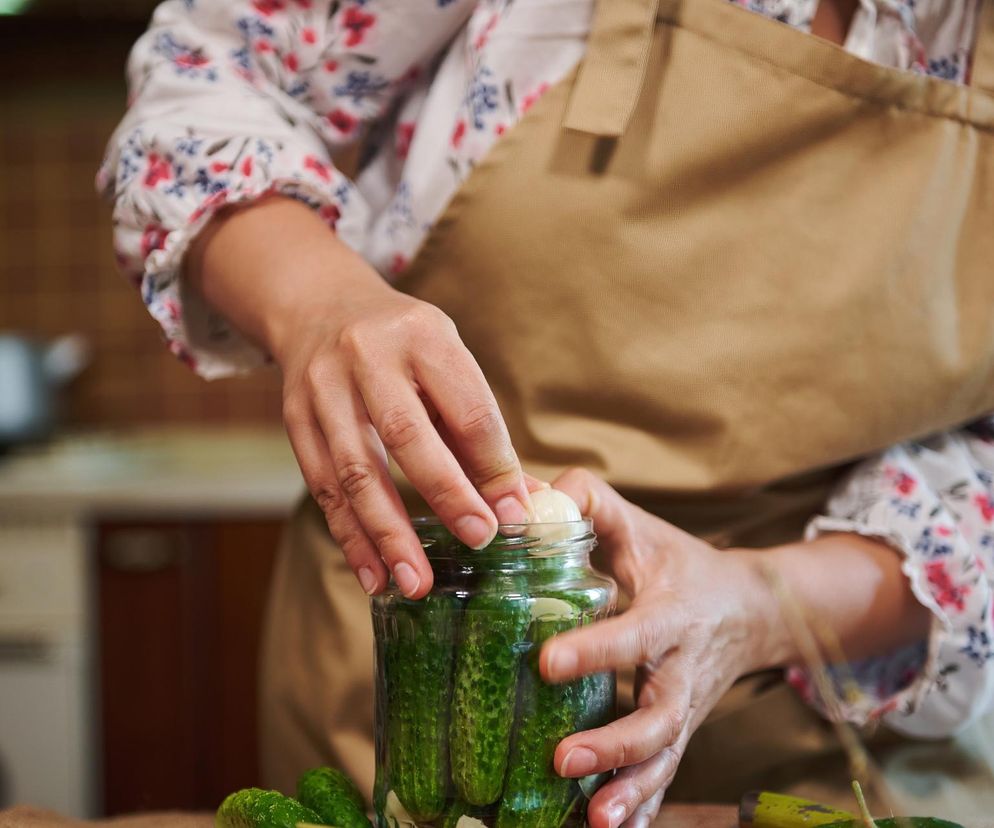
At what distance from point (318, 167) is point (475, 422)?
0.87 ft

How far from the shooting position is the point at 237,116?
67cm

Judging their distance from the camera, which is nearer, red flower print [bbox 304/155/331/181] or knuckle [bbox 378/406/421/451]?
knuckle [bbox 378/406/421/451]

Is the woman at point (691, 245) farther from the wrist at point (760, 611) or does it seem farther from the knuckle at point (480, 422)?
the knuckle at point (480, 422)

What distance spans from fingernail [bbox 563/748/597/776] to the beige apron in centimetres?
23

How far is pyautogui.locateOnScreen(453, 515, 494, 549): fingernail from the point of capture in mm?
470

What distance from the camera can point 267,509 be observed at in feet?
5.63

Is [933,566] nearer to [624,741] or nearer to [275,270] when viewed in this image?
[624,741]

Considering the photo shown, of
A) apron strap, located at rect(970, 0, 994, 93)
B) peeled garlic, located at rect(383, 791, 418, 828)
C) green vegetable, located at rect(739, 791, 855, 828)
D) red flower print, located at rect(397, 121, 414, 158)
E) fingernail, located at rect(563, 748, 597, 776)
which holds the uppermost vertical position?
apron strap, located at rect(970, 0, 994, 93)

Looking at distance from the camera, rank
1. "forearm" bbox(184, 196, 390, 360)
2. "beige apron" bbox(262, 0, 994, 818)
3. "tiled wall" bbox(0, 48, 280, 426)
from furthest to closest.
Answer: "tiled wall" bbox(0, 48, 280, 426)
"beige apron" bbox(262, 0, 994, 818)
"forearm" bbox(184, 196, 390, 360)

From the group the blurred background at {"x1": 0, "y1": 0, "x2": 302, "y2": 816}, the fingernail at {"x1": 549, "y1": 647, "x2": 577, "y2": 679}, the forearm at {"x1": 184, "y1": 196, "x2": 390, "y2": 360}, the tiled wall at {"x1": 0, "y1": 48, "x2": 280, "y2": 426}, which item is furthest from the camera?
the tiled wall at {"x1": 0, "y1": 48, "x2": 280, "y2": 426}

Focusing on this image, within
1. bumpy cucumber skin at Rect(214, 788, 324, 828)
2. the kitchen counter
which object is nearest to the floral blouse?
bumpy cucumber skin at Rect(214, 788, 324, 828)

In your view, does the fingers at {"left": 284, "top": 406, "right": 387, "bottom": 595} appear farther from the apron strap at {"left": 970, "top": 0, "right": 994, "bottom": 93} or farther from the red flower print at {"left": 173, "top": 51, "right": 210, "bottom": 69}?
the apron strap at {"left": 970, "top": 0, "right": 994, "bottom": 93}

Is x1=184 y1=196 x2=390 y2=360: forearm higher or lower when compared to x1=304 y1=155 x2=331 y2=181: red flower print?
Answer: lower

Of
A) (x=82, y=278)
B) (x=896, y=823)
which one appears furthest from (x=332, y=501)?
(x=82, y=278)
